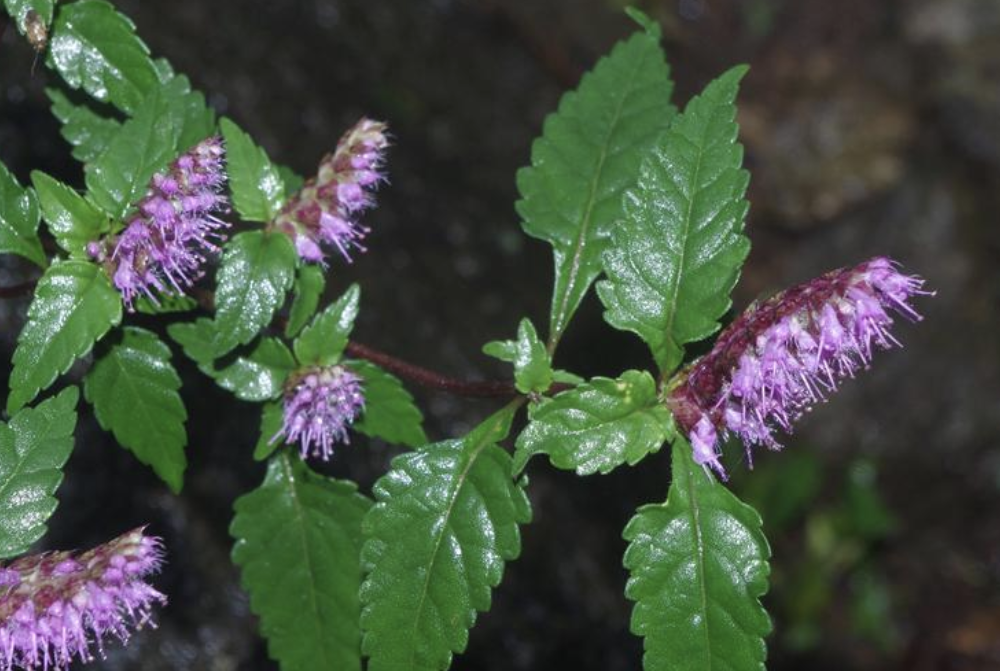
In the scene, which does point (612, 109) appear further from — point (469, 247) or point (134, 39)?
point (469, 247)

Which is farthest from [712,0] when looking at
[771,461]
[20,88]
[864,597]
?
[20,88]

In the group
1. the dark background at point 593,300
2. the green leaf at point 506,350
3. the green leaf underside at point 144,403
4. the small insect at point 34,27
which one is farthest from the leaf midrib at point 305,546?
the dark background at point 593,300

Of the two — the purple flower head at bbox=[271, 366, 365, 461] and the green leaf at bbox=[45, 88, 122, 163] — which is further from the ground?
the green leaf at bbox=[45, 88, 122, 163]

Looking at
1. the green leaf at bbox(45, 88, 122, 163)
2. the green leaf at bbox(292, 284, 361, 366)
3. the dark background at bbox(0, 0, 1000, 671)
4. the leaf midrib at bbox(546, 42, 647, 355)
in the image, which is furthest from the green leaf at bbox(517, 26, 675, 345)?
the dark background at bbox(0, 0, 1000, 671)

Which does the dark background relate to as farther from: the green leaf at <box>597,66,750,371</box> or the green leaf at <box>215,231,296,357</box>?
the green leaf at <box>597,66,750,371</box>

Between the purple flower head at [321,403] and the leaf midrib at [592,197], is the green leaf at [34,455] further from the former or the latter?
the leaf midrib at [592,197]

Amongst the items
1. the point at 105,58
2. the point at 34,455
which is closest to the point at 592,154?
the point at 105,58
